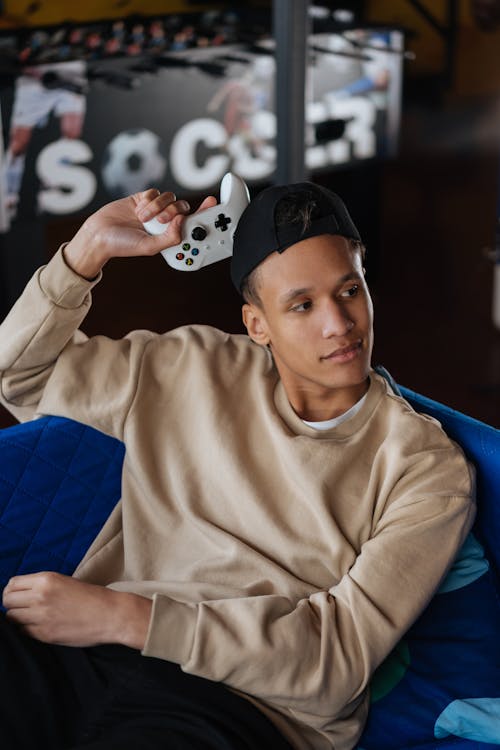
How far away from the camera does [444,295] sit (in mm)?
4344

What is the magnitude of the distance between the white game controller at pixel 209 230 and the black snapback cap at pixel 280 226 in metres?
0.07

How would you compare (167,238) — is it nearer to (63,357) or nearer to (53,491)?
(63,357)

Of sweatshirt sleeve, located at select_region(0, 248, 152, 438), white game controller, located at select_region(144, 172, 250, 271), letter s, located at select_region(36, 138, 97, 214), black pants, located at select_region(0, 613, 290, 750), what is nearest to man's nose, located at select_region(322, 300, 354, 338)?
white game controller, located at select_region(144, 172, 250, 271)

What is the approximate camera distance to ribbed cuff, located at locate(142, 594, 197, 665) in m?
1.42

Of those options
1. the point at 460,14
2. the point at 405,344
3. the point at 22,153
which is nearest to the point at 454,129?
the point at 460,14

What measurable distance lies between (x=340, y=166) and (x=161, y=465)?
2573 mm

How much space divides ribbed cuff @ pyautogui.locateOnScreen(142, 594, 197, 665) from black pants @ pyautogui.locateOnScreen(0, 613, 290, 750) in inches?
3.0

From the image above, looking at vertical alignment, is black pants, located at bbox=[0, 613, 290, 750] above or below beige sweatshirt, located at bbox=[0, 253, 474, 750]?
below

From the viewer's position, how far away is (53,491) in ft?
6.11

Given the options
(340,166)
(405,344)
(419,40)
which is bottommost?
(405,344)

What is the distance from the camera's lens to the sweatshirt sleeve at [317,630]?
1406mm

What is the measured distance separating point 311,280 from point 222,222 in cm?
21

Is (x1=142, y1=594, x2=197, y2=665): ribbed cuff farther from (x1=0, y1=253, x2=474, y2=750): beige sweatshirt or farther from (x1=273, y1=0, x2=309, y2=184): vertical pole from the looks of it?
(x1=273, y1=0, x2=309, y2=184): vertical pole

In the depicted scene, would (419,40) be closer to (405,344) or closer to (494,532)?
(405,344)
